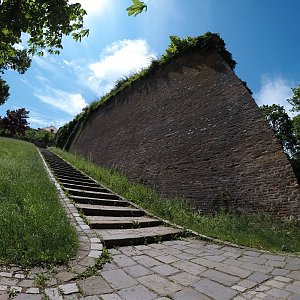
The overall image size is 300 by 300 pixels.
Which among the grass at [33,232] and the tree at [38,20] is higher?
the tree at [38,20]

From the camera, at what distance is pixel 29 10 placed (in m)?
3.62

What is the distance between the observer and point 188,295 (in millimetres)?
2547

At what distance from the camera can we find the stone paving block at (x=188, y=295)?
249 cm

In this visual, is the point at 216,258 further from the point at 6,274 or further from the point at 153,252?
the point at 6,274

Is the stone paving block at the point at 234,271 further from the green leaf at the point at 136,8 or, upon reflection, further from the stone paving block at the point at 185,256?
the green leaf at the point at 136,8

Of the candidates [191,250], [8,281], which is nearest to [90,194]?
[191,250]

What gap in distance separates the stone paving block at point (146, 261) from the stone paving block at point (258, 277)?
3.65 feet

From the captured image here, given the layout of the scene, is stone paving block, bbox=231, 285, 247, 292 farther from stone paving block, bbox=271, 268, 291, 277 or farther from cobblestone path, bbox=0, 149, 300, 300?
stone paving block, bbox=271, 268, 291, 277

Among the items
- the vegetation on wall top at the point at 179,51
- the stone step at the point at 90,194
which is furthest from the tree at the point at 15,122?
the stone step at the point at 90,194

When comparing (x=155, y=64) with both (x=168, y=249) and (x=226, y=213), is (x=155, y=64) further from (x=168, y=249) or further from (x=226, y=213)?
(x=168, y=249)

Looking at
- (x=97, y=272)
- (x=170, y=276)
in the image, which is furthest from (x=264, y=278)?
(x=97, y=272)

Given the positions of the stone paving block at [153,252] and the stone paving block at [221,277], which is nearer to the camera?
the stone paving block at [221,277]

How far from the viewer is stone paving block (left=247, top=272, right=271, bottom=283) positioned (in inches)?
119

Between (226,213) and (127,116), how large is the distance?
768 cm
